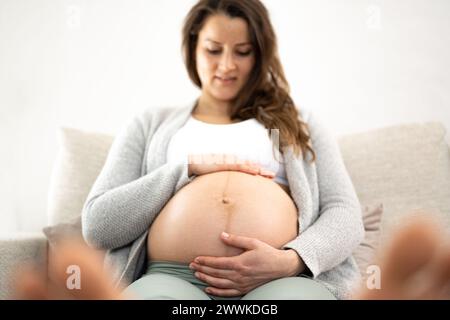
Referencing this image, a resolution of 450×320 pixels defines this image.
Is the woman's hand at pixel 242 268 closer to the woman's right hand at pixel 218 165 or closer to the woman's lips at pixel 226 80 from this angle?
the woman's right hand at pixel 218 165

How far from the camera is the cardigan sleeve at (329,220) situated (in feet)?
3.24

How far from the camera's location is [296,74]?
1601 mm

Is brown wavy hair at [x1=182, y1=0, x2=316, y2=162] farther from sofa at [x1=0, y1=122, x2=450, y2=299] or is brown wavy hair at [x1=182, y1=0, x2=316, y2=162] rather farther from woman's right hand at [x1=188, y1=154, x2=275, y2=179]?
sofa at [x1=0, y1=122, x2=450, y2=299]

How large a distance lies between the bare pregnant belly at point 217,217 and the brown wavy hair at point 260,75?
0.59ft

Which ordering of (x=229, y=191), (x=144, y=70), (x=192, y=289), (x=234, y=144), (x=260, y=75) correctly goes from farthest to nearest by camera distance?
(x=144, y=70), (x=260, y=75), (x=234, y=144), (x=229, y=191), (x=192, y=289)

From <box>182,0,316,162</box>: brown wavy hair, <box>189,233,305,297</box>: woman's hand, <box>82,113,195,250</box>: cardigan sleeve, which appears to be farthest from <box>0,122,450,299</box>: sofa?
<box>189,233,305,297</box>: woman's hand

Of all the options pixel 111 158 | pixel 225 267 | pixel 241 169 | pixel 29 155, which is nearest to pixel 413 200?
pixel 241 169

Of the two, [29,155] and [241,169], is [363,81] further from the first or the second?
[29,155]

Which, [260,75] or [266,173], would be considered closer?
[266,173]

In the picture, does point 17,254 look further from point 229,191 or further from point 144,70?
point 144,70

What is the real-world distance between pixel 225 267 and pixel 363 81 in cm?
90

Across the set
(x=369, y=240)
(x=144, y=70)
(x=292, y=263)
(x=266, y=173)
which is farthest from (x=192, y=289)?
(x=144, y=70)

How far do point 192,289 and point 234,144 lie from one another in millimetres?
397

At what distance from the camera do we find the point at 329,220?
1054mm
